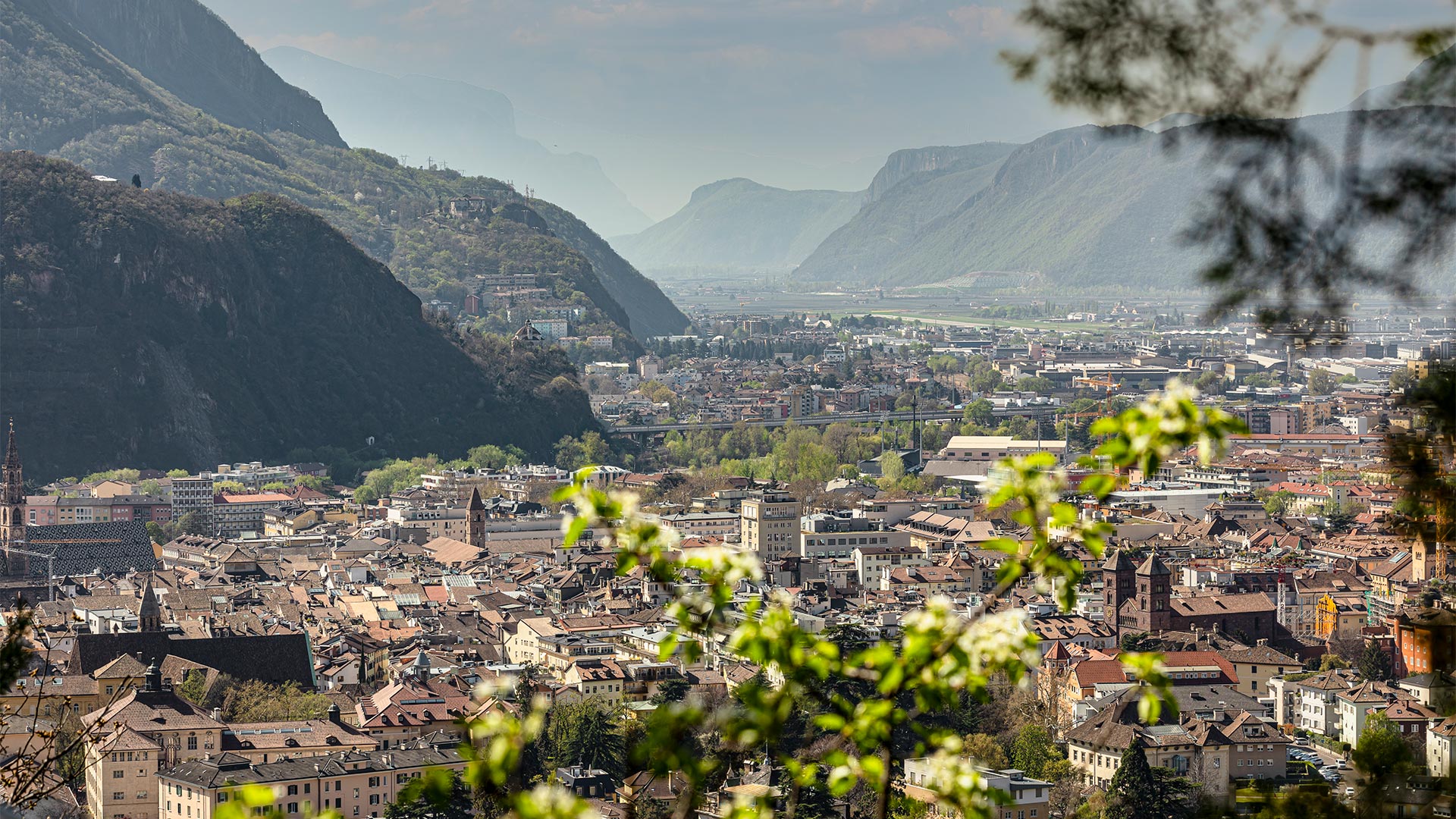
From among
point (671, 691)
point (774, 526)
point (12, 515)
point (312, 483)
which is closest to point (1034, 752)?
point (671, 691)

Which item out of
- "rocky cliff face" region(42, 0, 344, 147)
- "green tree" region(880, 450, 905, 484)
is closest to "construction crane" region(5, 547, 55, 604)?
"green tree" region(880, 450, 905, 484)

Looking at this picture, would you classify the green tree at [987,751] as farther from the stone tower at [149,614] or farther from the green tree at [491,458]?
the green tree at [491,458]

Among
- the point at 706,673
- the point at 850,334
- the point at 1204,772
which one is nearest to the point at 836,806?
the point at 1204,772

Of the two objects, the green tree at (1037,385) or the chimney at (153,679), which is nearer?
the chimney at (153,679)

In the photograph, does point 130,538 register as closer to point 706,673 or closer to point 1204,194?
point 706,673

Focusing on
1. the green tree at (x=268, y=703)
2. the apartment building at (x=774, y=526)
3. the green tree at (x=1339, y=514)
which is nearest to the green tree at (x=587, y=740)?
the green tree at (x=268, y=703)

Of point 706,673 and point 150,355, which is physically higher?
point 150,355
